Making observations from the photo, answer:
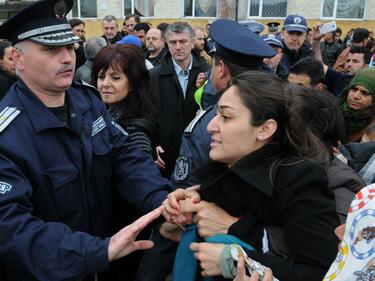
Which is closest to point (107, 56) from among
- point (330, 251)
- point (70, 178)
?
point (70, 178)

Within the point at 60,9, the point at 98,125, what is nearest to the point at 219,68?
the point at 98,125

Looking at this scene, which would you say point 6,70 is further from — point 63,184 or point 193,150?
point 63,184

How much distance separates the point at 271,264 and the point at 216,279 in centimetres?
27

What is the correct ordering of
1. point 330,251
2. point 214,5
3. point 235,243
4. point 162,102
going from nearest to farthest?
point 330,251
point 235,243
point 162,102
point 214,5

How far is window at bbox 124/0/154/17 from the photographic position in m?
16.8

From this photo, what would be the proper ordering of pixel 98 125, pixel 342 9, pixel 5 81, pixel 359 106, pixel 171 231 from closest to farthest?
1. pixel 171 231
2. pixel 98 125
3. pixel 359 106
4. pixel 5 81
5. pixel 342 9

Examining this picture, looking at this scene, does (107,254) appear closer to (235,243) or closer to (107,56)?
(235,243)

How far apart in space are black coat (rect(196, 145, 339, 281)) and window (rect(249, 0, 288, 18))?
15.4 meters

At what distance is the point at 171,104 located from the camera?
174 inches

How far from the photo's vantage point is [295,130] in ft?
5.56

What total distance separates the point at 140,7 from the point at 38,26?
1590 centimetres

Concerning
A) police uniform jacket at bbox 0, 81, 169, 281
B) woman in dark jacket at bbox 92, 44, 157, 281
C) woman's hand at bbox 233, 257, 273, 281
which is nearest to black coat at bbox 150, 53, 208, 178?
woman in dark jacket at bbox 92, 44, 157, 281

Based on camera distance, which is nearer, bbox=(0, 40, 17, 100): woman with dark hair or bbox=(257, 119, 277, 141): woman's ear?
bbox=(257, 119, 277, 141): woman's ear

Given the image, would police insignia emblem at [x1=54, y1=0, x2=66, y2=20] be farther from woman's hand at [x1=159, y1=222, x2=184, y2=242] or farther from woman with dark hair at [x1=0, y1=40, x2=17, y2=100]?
woman with dark hair at [x1=0, y1=40, x2=17, y2=100]
